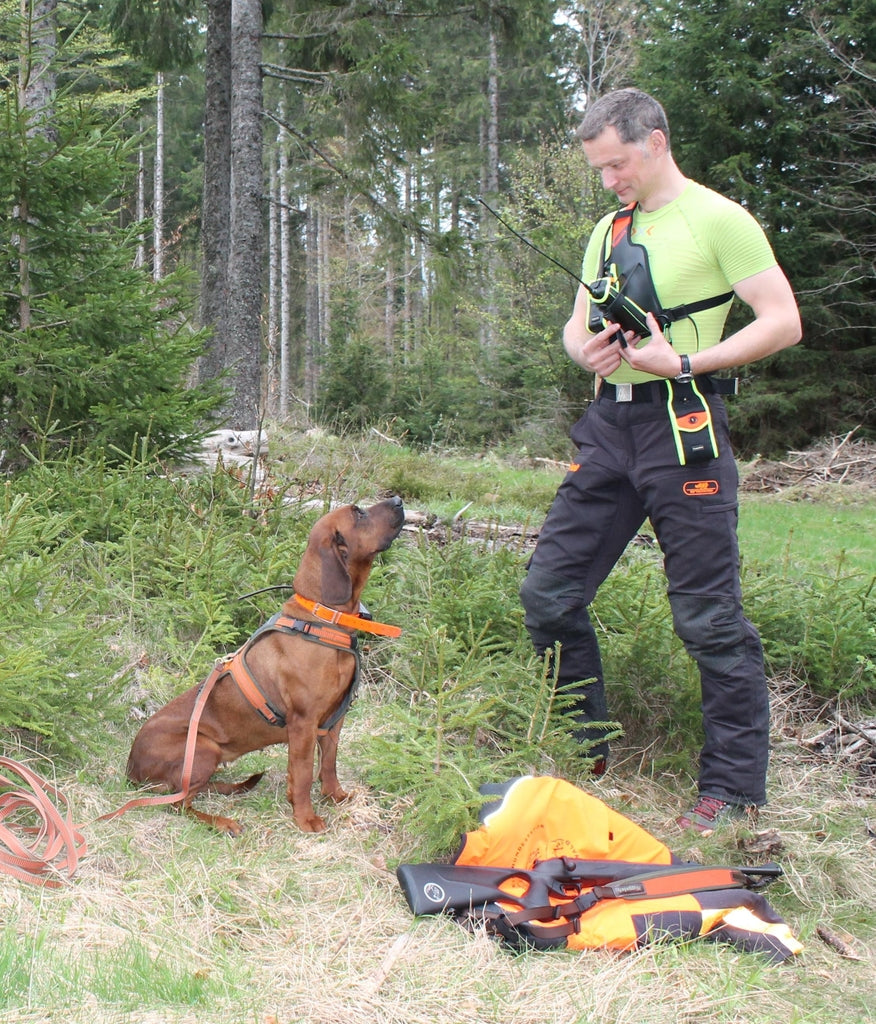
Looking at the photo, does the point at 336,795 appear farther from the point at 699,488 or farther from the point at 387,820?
the point at 699,488

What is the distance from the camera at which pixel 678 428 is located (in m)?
3.22

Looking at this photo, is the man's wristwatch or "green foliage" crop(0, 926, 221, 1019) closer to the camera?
"green foliage" crop(0, 926, 221, 1019)

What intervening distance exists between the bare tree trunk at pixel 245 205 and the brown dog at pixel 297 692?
857 centimetres

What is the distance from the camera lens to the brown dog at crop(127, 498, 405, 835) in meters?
3.39

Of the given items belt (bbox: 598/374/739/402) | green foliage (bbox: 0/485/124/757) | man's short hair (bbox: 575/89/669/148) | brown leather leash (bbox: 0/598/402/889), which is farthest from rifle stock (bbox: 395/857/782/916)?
man's short hair (bbox: 575/89/669/148)

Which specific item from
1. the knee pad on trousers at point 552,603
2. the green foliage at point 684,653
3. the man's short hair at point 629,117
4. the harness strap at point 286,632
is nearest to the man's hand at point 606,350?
the man's short hair at point 629,117

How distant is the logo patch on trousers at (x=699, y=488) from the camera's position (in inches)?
127

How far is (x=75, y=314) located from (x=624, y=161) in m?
4.66

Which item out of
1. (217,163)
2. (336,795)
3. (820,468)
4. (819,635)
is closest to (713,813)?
(336,795)

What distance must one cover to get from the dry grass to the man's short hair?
2.56 metres

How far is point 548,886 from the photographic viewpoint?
2844 mm

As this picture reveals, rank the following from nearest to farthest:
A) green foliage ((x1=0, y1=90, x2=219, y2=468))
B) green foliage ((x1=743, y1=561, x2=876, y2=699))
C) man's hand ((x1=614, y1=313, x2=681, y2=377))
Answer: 1. man's hand ((x1=614, y1=313, x2=681, y2=377))
2. green foliage ((x1=743, y1=561, x2=876, y2=699))
3. green foliage ((x1=0, y1=90, x2=219, y2=468))

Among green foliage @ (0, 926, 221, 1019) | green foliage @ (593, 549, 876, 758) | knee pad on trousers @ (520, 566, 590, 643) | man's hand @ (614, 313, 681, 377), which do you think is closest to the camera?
green foliage @ (0, 926, 221, 1019)

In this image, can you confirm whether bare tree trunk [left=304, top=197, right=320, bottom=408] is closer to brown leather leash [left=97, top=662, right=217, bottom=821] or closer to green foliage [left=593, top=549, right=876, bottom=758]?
green foliage [left=593, top=549, right=876, bottom=758]
